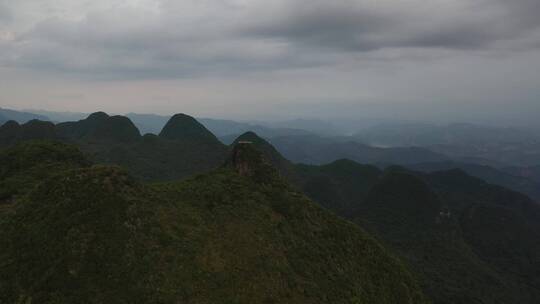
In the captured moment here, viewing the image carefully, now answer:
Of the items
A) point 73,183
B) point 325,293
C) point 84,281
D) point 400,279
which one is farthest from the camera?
point 400,279

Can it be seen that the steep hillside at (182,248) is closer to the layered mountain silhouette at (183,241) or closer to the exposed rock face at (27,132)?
the layered mountain silhouette at (183,241)

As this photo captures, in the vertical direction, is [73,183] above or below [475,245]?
above

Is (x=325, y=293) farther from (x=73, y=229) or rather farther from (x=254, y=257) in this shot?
(x=73, y=229)

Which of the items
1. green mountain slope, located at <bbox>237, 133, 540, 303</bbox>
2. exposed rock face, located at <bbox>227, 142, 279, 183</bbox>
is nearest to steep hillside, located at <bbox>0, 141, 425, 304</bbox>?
exposed rock face, located at <bbox>227, 142, 279, 183</bbox>

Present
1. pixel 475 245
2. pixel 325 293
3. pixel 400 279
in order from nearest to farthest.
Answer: pixel 325 293
pixel 400 279
pixel 475 245

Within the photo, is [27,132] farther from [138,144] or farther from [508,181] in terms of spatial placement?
[508,181]

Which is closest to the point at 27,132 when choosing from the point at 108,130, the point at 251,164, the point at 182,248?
the point at 108,130

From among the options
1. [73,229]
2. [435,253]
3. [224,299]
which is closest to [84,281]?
[73,229]

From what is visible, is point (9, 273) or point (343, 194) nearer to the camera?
point (9, 273)

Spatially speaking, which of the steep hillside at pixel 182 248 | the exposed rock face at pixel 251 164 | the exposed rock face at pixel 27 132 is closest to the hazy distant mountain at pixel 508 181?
the exposed rock face at pixel 251 164
